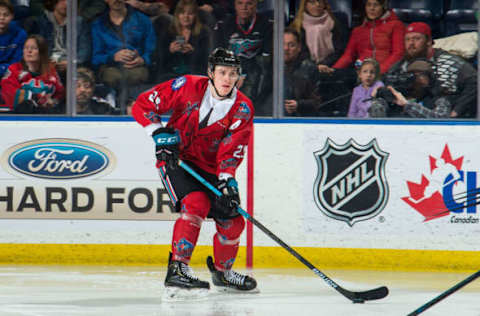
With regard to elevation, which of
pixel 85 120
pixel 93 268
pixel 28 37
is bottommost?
pixel 93 268

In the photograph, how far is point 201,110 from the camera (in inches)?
169

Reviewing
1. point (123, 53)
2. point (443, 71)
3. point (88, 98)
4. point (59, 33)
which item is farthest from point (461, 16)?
point (59, 33)

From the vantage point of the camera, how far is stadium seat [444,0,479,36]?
207 inches

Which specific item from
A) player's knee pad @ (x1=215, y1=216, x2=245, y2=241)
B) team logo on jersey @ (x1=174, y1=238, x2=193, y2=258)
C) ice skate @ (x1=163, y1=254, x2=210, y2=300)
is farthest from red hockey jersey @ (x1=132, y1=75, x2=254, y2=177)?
ice skate @ (x1=163, y1=254, x2=210, y2=300)

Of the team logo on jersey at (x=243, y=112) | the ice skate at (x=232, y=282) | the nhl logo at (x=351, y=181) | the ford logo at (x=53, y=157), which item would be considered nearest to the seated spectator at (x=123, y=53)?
the ford logo at (x=53, y=157)

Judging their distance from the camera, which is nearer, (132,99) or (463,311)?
(463,311)

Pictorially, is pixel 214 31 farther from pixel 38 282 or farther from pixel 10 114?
→ pixel 38 282

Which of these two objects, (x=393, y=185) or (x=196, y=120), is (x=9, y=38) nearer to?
(x=196, y=120)

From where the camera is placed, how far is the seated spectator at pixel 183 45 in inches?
215

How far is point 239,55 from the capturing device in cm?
547

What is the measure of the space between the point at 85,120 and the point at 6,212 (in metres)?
0.70

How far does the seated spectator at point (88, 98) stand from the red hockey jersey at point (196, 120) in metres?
1.18

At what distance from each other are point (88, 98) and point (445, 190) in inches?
83.8

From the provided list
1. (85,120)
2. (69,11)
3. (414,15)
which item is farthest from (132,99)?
(414,15)
